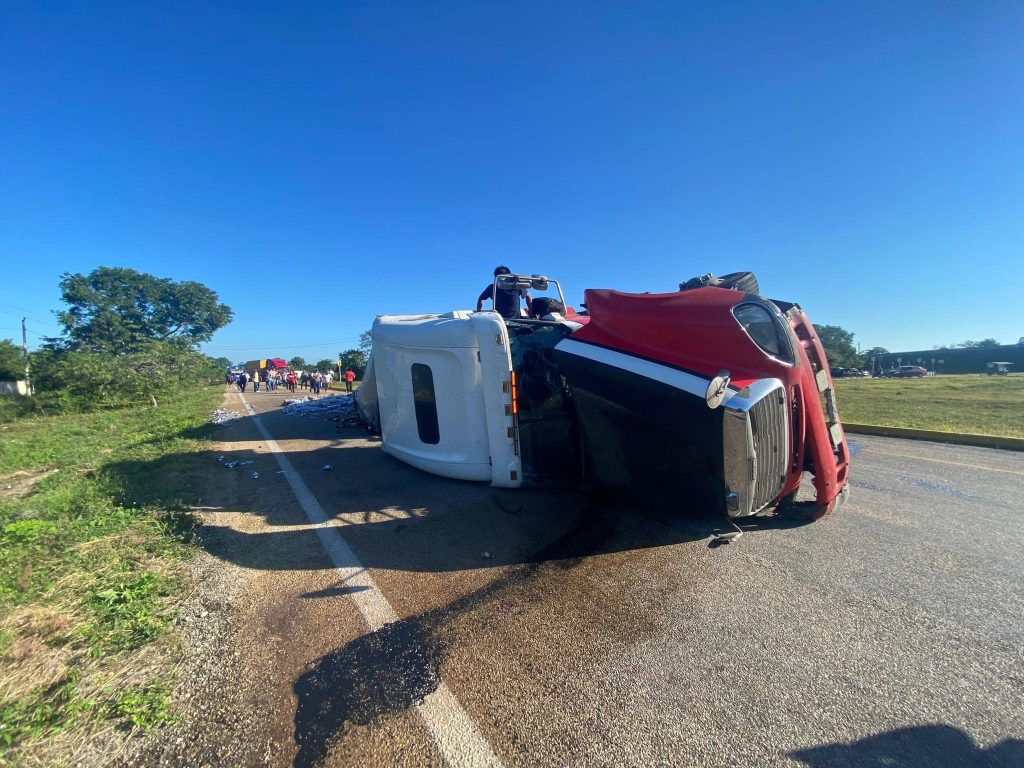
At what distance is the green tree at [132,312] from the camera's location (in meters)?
40.6

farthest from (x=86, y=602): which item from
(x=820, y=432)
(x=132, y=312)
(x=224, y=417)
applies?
(x=132, y=312)

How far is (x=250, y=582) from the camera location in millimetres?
3344

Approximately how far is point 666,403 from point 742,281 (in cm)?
207

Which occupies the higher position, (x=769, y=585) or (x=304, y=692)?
(x=304, y=692)

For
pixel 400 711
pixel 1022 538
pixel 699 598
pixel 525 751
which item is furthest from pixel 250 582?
pixel 1022 538

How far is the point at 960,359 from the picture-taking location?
64875mm

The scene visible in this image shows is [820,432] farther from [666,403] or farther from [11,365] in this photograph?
[11,365]

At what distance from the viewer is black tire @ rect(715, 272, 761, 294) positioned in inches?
171

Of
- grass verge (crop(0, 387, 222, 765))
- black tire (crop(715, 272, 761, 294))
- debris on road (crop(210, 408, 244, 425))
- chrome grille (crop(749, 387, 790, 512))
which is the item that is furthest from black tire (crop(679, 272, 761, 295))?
debris on road (crop(210, 408, 244, 425))

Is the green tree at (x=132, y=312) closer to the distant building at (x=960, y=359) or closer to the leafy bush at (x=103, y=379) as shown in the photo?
the leafy bush at (x=103, y=379)

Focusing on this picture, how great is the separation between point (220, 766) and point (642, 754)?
1741 mm

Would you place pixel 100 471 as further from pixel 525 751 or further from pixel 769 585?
pixel 769 585

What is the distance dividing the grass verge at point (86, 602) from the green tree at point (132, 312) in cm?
3792

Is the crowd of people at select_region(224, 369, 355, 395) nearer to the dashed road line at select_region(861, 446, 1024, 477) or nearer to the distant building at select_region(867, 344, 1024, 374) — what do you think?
the dashed road line at select_region(861, 446, 1024, 477)
